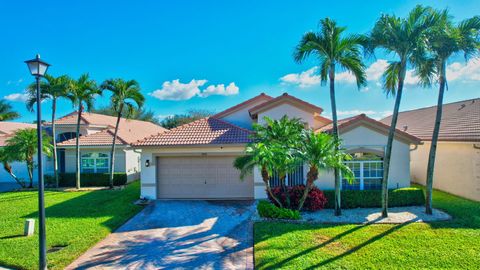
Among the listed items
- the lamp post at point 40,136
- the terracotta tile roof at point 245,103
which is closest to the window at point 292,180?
the terracotta tile roof at point 245,103

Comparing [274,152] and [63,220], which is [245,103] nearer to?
[274,152]

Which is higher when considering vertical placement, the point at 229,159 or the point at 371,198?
the point at 229,159

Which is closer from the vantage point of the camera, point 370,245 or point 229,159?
point 370,245

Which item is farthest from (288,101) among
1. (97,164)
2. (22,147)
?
(22,147)

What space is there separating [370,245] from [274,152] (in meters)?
4.45

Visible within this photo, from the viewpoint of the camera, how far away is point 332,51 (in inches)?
403

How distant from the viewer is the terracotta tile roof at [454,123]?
570 inches

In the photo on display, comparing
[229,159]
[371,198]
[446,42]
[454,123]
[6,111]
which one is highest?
[6,111]

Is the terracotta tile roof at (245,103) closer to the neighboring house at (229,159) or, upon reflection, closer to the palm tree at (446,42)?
the neighboring house at (229,159)

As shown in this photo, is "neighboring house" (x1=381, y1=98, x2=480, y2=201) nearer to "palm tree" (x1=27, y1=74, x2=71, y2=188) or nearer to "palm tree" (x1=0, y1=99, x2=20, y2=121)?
"palm tree" (x1=27, y1=74, x2=71, y2=188)

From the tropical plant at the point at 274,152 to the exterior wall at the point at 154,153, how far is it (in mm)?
3521

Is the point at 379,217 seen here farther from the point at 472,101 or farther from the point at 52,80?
the point at 52,80

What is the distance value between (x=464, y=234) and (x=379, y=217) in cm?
273

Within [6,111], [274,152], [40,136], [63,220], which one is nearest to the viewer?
[40,136]
